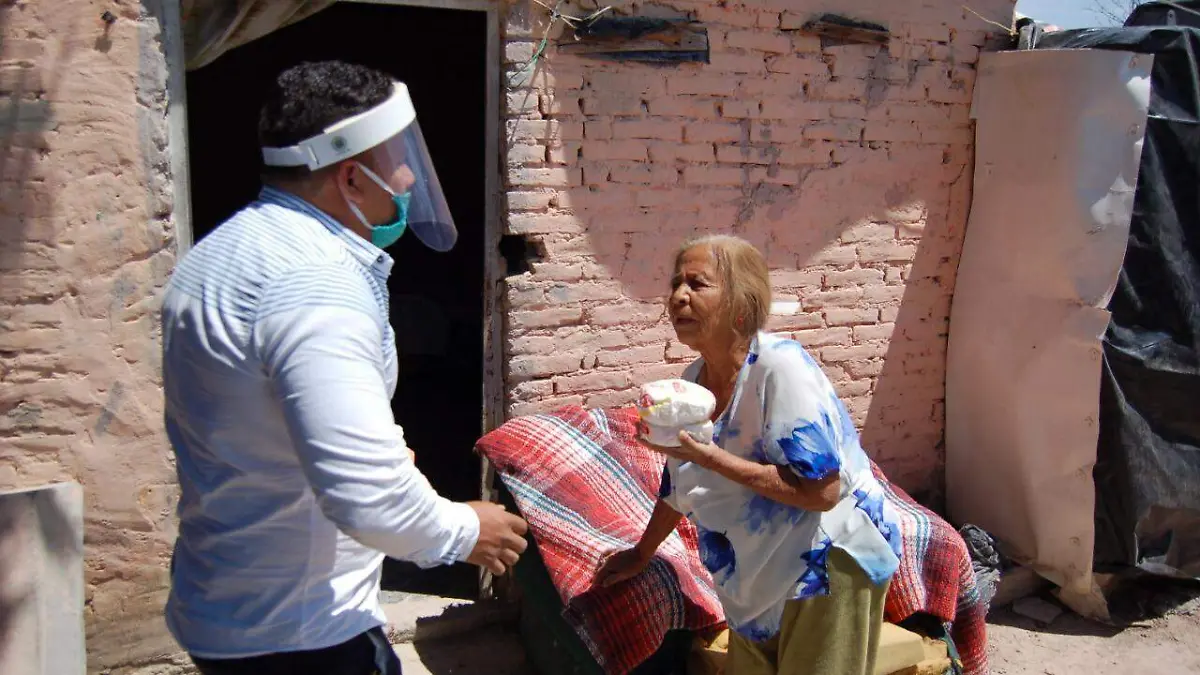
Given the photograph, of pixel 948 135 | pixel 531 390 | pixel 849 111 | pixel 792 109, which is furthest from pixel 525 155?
pixel 948 135

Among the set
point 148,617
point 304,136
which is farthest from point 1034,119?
point 148,617

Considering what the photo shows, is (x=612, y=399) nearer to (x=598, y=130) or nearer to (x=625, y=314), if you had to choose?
(x=625, y=314)

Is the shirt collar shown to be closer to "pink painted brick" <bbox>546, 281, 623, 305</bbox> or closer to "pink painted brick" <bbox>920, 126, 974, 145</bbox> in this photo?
"pink painted brick" <bbox>546, 281, 623, 305</bbox>

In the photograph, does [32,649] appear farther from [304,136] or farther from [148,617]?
[304,136]

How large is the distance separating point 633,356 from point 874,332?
4.51 feet

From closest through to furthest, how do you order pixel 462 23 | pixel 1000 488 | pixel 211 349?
pixel 211 349
pixel 1000 488
pixel 462 23

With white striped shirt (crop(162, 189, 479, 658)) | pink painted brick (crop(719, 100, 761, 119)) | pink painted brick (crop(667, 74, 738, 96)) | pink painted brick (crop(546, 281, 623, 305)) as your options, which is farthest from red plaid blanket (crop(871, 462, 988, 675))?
white striped shirt (crop(162, 189, 479, 658))

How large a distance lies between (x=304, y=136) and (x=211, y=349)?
408 millimetres

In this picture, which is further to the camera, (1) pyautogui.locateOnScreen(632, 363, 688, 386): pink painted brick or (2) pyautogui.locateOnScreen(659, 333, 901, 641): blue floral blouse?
(1) pyautogui.locateOnScreen(632, 363, 688, 386): pink painted brick

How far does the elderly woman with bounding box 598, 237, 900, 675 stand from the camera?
239cm

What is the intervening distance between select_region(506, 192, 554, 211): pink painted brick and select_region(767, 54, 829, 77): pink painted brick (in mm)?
1208

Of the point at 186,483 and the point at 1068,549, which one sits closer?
the point at 186,483

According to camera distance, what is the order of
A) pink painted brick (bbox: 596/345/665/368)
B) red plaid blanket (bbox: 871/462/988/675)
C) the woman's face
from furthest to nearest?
pink painted brick (bbox: 596/345/665/368) → red plaid blanket (bbox: 871/462/988/675) → the woman's face

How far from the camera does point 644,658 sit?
3.16 metres
